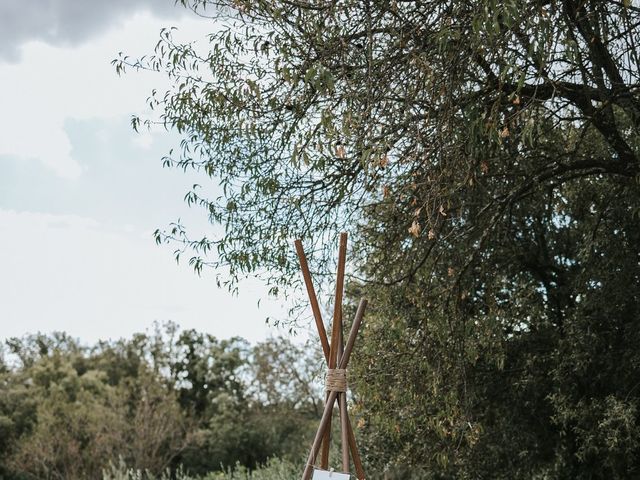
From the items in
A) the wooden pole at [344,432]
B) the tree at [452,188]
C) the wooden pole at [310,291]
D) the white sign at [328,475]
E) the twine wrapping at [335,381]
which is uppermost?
the tree at [452,188]

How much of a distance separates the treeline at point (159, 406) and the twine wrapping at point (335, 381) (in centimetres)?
1027

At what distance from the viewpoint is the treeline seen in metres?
15.8

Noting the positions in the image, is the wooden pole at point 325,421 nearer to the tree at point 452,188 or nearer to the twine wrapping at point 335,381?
the twine wrapping at point 335,381

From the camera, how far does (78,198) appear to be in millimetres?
11539

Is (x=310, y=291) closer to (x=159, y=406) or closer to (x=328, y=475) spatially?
(x=328, y=475)

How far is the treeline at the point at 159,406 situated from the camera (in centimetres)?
1580

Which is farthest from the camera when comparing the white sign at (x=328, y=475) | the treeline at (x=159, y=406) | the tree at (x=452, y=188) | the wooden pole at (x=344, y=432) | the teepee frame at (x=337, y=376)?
the treeline at (x=159, y=406)

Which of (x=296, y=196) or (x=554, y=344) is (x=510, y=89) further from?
(x=554, y=344)

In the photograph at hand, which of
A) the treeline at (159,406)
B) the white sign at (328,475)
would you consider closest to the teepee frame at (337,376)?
the white sign at (328,475)

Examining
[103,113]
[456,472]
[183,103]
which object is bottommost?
[456,472]

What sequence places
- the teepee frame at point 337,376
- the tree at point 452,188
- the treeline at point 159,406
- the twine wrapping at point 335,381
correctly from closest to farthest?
the teepee frame at point 337,376, the twine wrapping at point 335,381, the tree at point 452,188, the treeline at point 159,406

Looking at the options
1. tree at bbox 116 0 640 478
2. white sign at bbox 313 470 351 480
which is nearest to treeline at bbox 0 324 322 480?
tree at bbox 116 0 640 478

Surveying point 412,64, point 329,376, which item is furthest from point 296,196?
point 329,376

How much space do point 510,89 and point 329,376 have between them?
2.36 meters
